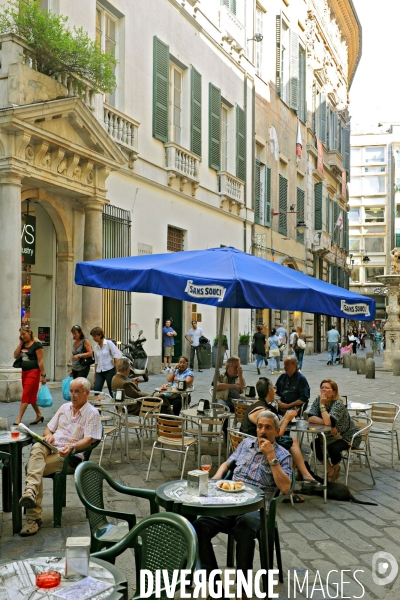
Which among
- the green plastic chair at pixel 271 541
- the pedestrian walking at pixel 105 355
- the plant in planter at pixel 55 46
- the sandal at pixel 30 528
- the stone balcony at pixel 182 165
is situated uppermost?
the plant in planter at pixel 55 46

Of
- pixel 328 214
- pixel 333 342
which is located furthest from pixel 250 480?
pixel 328 214

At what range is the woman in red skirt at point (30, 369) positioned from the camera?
31.1ft

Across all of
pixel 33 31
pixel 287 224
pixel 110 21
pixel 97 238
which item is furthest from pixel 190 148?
pixel 287 224

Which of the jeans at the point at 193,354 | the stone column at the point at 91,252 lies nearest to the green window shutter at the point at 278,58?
the jeans at the point at 193,354

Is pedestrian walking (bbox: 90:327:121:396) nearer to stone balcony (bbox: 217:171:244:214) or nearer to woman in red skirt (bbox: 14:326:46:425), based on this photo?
woman in red skirt (bbox: 14:326:46:425)

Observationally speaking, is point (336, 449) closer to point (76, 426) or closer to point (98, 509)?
point (76, 426)

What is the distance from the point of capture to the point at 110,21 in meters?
15.5

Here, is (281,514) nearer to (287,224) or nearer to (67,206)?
(67,206)

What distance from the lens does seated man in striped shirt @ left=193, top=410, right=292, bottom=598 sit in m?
4.02

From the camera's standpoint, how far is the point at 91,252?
1393 cm

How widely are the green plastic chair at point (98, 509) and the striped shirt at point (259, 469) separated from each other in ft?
2.53

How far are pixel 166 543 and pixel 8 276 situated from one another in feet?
29.7

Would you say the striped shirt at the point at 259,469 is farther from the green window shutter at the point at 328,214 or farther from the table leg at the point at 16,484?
the green window shutter at the point at 328,214

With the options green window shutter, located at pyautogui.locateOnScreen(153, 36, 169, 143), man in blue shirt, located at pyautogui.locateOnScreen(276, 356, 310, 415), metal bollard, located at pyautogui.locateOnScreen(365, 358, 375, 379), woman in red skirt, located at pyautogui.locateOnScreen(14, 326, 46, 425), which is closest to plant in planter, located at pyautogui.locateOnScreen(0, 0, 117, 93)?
green window shutter, located at pyautogui.locateOnScreen(153, 36, 169, 143)
